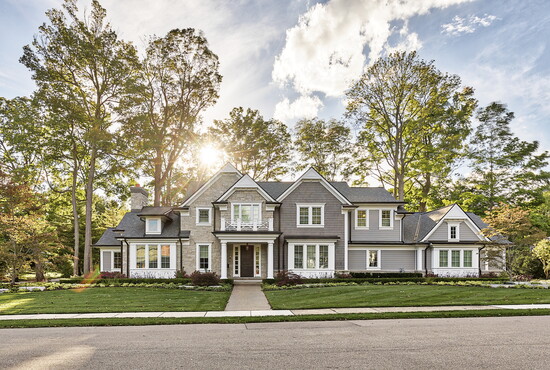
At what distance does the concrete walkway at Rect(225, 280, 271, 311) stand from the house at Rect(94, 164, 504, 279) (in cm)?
209

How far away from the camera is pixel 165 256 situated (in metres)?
24.6

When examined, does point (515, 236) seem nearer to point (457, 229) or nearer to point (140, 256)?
point (457, 229)

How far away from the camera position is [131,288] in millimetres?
19781

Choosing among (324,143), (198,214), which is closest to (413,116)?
(324,143)

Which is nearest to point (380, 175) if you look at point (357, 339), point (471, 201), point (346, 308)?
point (471, 201)

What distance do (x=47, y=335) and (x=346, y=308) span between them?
1025cm

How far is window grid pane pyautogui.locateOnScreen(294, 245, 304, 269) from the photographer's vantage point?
24.2m

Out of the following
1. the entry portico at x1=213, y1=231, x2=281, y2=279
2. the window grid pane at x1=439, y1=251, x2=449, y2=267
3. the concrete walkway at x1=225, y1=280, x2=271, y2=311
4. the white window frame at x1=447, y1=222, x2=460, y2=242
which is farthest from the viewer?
the white window frame at x1=447, y1=222, x2=460, y2=242

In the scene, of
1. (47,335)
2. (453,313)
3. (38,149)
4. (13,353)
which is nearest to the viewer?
(13,353)

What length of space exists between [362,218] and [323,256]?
4.94 meters

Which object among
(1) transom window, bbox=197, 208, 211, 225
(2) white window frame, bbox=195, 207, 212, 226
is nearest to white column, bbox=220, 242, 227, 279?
(2) white window frame, bbox=195, 207, 212, 226

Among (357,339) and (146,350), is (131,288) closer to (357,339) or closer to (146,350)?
(146,350)

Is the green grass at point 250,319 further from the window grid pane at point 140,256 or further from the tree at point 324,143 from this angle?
the tree at point 324,143

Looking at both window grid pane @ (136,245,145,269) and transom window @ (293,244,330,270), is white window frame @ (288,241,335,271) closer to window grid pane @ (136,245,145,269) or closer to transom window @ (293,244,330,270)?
transom window @ (293,244,330,270)
